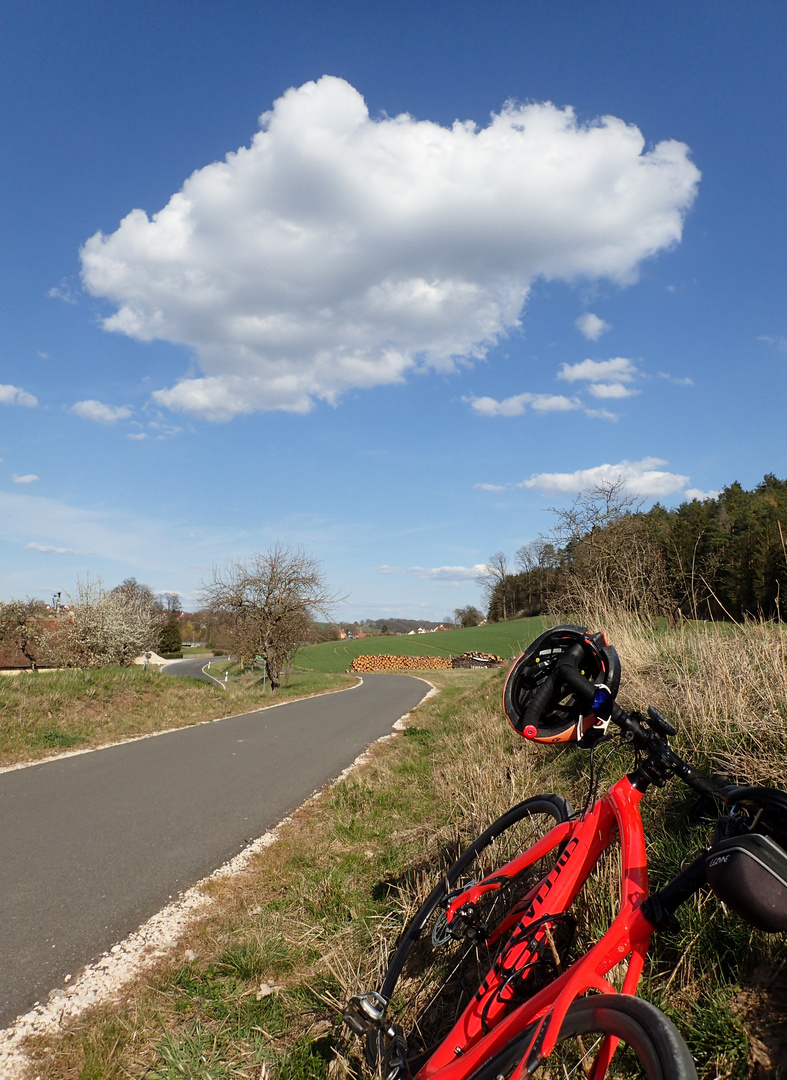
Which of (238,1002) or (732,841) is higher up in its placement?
(732,841)

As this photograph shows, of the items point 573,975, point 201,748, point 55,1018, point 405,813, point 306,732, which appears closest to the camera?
point 573,975

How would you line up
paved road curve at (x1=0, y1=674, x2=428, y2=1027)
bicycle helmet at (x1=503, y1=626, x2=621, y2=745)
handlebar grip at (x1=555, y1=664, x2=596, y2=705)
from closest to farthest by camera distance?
handlebar grip at (x1=555, y1=664, x2=596, y2=705), bicycle helmet at (x1=503, y1=626, x2=621, y2=745), paved road curve at (x1=0, y1=674, x2=428, y2=1027)

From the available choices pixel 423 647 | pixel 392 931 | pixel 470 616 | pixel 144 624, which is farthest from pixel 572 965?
pixel 470 616

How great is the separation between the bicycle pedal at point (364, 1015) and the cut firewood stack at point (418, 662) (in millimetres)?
51635

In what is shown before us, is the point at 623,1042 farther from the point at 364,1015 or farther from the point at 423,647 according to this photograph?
the point at 423,647

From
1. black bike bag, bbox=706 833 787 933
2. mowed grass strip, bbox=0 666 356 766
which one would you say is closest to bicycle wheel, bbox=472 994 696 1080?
black bike bag, bbox=706 833 787 933

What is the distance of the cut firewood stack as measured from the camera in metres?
53.7

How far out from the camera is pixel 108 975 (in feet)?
12.4

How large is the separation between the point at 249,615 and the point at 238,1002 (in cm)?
2919

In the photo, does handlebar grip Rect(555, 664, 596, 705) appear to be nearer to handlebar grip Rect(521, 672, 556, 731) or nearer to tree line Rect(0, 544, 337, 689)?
handlebar grip Rect(521, 672, 556, 731)

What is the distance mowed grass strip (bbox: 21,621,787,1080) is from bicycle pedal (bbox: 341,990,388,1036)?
0.26 meters

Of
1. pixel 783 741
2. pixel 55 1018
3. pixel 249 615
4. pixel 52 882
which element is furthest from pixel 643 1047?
pixel 249 615

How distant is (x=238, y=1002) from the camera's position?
3.46 meters

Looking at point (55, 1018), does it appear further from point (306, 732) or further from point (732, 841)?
point (306, 732)
